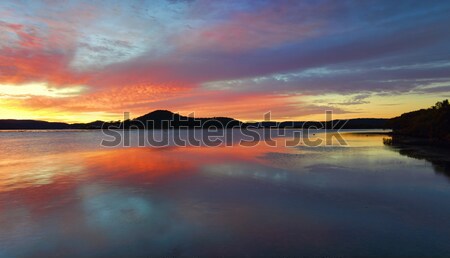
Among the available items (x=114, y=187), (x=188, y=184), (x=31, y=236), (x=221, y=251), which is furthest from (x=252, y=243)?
(x=114, y=187)

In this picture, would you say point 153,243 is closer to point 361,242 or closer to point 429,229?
point 361,242

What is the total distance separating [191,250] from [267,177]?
12.7 meters

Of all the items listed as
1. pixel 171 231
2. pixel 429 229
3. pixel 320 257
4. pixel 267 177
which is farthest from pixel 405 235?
pixel 267 177

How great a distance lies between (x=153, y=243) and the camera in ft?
30.3

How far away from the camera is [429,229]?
33.5ft

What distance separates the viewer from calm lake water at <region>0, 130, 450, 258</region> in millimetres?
8883

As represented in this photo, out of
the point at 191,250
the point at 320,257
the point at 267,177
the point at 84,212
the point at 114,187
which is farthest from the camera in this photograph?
the point at 267,177

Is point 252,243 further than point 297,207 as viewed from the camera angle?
No

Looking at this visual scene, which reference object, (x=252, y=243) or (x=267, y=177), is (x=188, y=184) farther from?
(x=252, y=243)

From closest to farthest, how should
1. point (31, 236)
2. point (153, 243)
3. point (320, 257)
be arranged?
point (320, 257), point (153, 243), point (31, 236)

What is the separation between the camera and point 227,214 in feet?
40.0

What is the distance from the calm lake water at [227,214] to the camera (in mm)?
8883

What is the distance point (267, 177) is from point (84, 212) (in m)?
12.0

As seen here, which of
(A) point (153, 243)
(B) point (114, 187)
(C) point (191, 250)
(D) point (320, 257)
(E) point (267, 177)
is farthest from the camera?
(E) point (267, 177)
